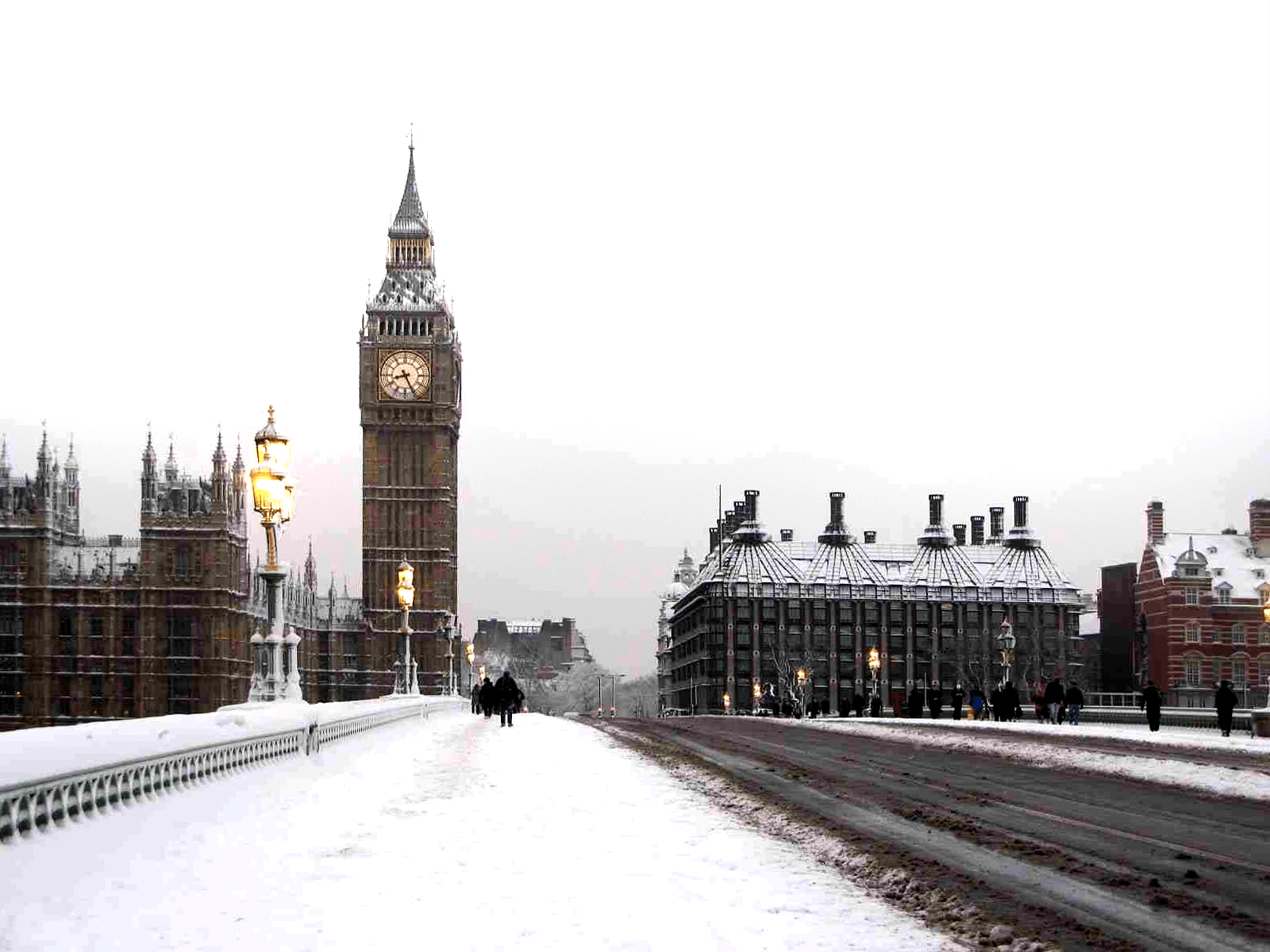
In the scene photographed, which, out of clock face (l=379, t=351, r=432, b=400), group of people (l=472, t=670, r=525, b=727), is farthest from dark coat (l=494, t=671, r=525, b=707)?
clock face (l=379, t=351, r=432, b=400)

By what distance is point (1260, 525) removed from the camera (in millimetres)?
109438

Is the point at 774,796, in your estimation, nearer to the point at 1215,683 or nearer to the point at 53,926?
the point at 53,926

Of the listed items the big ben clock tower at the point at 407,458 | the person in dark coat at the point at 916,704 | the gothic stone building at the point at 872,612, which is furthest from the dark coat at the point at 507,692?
the big ben clock tower at the point at 407,458

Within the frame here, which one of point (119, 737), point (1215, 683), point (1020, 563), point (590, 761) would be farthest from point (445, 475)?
point (119, 737)

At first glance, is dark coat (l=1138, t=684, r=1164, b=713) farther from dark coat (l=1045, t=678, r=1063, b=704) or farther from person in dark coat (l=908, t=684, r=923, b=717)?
person in dark coat (l=908, t=684, r=923, b=717)

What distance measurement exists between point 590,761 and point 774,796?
7206 mm

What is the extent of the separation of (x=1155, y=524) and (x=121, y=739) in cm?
10528

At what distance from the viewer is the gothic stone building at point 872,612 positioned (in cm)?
14125

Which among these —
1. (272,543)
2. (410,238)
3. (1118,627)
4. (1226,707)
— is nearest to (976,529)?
(1118,627)

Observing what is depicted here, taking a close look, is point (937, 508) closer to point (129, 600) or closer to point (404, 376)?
point (404, 376)

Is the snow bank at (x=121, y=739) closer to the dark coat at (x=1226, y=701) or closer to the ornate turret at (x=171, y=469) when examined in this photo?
the dark coat at (x=1226, y=701)

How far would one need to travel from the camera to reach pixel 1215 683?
103938mm

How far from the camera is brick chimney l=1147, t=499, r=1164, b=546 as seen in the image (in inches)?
4323

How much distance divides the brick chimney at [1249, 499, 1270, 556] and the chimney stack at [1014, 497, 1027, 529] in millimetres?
40810
